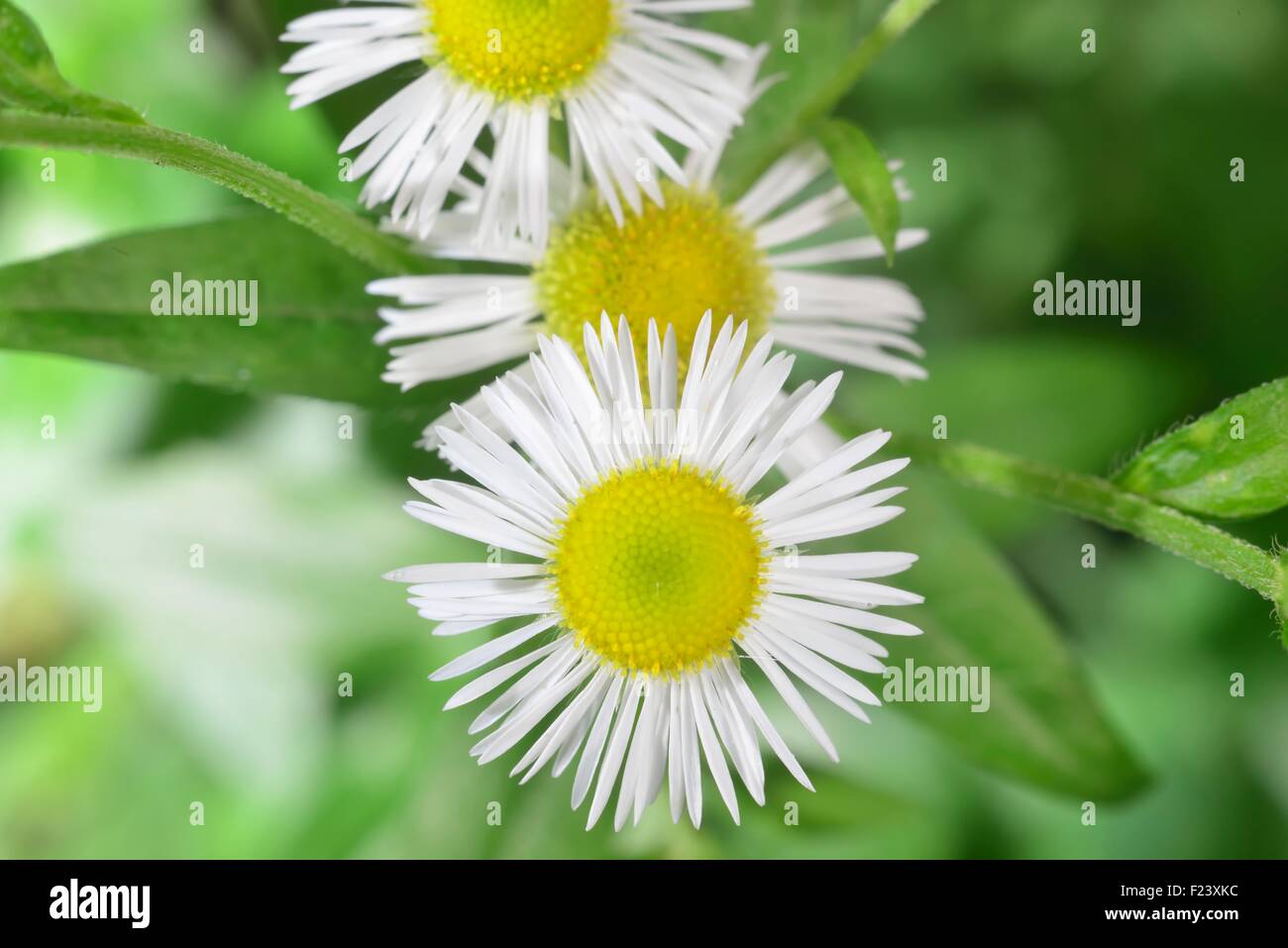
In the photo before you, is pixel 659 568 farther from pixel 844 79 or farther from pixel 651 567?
pixel 844 79

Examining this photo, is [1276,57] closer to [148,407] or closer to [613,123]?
[613,123]

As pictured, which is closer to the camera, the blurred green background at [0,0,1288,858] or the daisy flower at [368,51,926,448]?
the daisy flower at [368,51,926,448]

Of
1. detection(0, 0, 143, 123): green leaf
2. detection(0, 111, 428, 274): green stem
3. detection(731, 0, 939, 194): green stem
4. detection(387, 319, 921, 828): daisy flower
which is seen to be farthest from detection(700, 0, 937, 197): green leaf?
detection(0, 0, 143, 123): green leaf

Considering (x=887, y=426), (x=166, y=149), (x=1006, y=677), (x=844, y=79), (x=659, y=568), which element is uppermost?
(x=844, y=79)

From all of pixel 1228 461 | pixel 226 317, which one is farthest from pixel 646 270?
pixel 1228 461

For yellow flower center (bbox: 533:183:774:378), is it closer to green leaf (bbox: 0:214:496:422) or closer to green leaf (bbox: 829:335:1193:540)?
green leaf (bbox: 0:214:496:422)

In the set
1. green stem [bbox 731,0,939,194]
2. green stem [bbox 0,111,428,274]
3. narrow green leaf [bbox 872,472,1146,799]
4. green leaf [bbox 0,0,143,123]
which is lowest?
narrow green leaf [bbox 872,472,1146,799]
